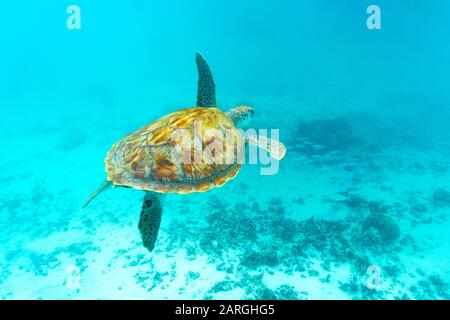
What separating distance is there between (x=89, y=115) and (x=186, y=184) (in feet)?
92.9

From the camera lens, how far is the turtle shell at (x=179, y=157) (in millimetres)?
4031

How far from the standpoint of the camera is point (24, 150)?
20500 mm

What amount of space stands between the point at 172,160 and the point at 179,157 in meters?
0.12

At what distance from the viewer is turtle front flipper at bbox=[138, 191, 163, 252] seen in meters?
4.12

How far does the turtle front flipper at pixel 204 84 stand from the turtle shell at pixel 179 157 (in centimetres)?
151

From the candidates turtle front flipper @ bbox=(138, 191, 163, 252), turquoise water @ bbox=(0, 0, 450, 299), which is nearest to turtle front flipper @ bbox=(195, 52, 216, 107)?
turtle front flipper @ bbox=(138, 191, 163, 252)

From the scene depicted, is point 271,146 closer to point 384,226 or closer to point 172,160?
point 172,160

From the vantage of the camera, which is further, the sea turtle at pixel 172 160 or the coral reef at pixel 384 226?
the coral reef at pixel 384 226

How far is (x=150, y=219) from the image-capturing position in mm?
4320

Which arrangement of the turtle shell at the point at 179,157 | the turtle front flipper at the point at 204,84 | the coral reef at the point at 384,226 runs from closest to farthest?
the turtle shell at the point at 179,157, the turtle front flipper at the point at 204,84, the coral reef at the point at 384,226

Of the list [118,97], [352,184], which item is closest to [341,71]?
[118,97]

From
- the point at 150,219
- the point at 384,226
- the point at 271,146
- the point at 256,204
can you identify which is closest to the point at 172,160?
the point at 150,219

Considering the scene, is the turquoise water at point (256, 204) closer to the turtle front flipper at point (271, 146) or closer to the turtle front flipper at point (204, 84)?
the turtle front flipper at point (271, 146)

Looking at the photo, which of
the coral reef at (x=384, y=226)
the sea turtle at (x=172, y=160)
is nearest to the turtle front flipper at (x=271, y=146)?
the sea turtle at (x=172, y=160)
